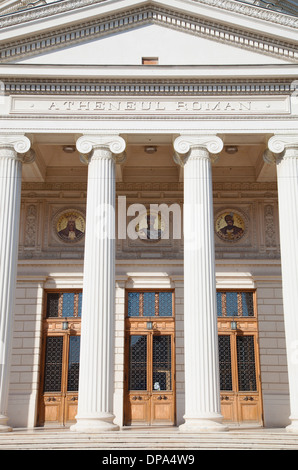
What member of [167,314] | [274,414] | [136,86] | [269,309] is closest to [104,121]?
[136,86]

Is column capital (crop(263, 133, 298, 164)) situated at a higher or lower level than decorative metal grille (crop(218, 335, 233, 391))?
higher

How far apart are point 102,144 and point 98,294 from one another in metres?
4.08

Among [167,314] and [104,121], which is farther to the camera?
[167,314]

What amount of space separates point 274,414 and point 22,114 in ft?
37.3

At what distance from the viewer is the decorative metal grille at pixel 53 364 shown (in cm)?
1834

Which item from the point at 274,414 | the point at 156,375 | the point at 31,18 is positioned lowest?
the point at 274,414

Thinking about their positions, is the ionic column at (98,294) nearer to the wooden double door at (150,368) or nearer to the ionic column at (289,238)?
the wooden double door at (150,368)

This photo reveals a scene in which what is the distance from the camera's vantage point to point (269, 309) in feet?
61.7

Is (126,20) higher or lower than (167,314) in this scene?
higher

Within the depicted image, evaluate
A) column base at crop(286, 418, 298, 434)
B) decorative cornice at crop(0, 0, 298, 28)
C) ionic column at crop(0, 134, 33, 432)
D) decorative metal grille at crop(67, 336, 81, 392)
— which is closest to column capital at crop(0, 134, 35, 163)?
ionic column at crop(0, 134, 33, 432)

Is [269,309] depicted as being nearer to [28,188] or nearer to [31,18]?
[28,188]

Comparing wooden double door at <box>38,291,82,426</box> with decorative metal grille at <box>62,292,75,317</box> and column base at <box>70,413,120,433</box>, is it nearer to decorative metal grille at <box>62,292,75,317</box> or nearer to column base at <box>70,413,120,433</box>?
decorative metal grille at <box>62,292,75,317</box>

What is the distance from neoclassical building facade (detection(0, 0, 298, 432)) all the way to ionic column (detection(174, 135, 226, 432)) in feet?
0.13

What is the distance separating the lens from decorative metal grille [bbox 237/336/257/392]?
1834cm
